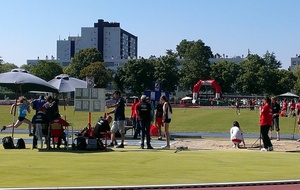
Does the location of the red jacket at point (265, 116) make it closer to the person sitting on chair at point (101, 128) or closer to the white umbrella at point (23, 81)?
the person sitting on chair at point (101, 128)

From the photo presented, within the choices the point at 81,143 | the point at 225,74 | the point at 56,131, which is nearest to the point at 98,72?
the point at 225,74

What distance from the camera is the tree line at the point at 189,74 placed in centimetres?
11419

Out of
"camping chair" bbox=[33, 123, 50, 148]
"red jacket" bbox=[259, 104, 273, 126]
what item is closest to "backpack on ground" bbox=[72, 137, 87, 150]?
"camping chair" bbox=[33, 123, 50, 148]

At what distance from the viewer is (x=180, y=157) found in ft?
51.9

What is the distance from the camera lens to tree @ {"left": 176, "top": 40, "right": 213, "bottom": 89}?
11475 cm

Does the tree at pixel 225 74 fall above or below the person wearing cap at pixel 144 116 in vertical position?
above

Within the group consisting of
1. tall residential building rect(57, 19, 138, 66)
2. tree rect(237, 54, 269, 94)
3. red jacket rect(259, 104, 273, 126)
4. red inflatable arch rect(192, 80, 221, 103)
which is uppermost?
tall residential building rect(57, 19, 138, 66)

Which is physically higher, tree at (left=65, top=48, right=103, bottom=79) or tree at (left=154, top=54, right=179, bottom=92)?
tree at (left=65, top=48, right=103, bottom=79)

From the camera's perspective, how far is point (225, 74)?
117438 mm

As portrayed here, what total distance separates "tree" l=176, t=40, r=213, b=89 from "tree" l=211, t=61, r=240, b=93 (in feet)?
5.61

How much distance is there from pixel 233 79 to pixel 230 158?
346ft

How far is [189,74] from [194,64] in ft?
9.93

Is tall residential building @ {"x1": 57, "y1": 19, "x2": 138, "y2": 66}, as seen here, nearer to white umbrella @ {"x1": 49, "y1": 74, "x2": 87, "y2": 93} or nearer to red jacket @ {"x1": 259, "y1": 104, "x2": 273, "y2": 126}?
white umbrella @ {"x1": 49, "y1": 74, "x2": 87, "y2": 93}

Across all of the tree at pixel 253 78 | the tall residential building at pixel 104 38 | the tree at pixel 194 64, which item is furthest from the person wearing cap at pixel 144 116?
the tall residential building at pixel 104 38
